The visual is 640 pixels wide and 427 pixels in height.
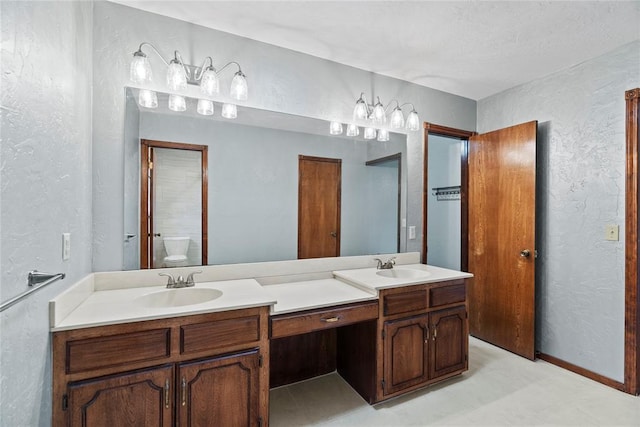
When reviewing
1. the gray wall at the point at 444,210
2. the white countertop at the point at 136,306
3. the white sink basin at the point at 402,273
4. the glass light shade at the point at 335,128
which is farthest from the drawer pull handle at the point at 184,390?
the gray wall at the point at 444,210

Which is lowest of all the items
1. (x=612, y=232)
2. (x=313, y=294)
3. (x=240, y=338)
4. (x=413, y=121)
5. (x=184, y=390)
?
(x=184, y=390)

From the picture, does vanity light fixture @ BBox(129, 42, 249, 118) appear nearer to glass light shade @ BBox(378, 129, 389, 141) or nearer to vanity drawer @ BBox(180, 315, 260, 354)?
glass light shade @ BBox(378, 129, 389, 141)

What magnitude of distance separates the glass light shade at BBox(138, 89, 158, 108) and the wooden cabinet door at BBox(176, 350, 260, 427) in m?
1.47

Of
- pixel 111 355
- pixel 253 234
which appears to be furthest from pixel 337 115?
pixel 111 355

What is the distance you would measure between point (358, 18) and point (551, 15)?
116 cm

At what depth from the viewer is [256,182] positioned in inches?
82.7

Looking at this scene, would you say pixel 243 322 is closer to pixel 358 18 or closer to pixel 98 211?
pixel 98 211

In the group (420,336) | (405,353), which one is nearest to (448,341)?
(420,336)

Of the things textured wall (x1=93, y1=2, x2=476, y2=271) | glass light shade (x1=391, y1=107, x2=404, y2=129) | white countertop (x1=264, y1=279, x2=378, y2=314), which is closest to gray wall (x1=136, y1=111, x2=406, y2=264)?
textured wall (x1=93, y1=2, x2=476, y2=271)

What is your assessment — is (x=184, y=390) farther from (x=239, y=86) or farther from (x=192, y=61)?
(x=192, y=61)

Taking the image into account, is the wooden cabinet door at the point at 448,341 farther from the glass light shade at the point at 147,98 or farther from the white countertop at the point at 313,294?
the glass light shade at the point at 147,98

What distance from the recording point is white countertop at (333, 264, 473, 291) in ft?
6.33

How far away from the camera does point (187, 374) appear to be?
4.53 feet

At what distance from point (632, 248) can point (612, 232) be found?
0.15 metres
